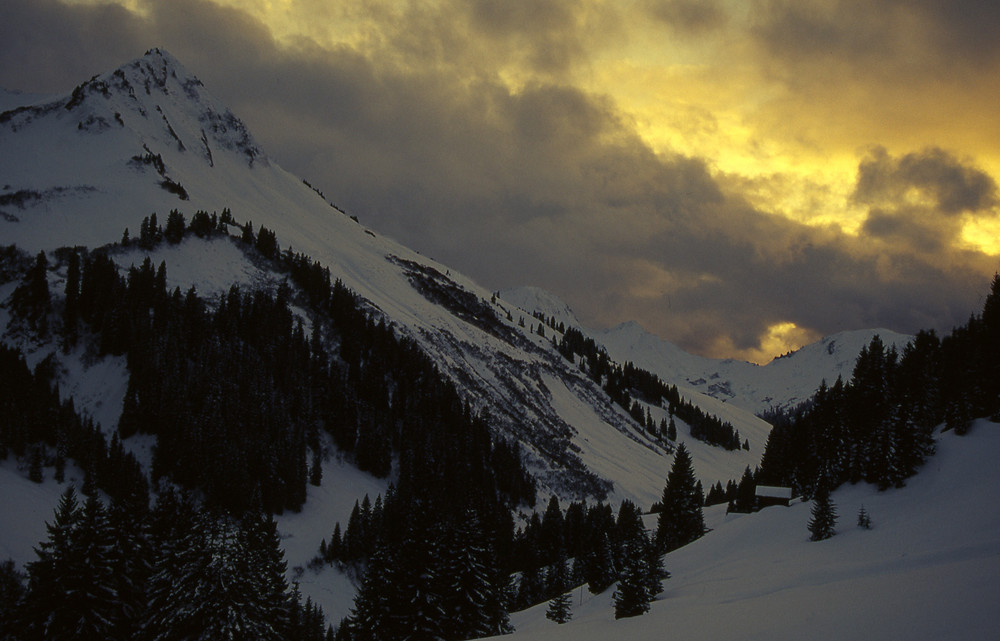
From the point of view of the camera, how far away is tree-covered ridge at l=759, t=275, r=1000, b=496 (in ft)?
165

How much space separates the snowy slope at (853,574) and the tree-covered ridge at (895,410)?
2266mm

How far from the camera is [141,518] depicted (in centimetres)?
3080

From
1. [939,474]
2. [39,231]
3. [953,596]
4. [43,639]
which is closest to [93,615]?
[43,639]

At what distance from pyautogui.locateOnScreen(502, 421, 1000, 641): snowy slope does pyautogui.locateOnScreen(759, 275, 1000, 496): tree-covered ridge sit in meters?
2.27

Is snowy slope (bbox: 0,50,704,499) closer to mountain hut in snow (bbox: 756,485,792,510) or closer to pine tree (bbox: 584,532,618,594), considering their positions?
mountain hut in snow (bbox: 756,485,792,510)

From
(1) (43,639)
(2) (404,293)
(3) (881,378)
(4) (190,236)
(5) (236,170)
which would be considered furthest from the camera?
(5) (236,170)

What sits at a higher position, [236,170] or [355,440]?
[236,170]

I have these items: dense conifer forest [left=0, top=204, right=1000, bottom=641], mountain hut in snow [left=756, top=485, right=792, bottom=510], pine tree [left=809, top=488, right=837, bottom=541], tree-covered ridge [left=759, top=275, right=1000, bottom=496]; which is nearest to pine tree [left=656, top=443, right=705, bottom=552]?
dense conifer forest [left=0, top=204, right=1000, bottom=641]

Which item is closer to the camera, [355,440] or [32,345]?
[32,345]

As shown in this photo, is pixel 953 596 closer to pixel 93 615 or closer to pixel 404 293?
pixel 93 615

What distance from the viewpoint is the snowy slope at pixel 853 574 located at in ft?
46.2

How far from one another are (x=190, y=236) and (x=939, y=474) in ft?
377

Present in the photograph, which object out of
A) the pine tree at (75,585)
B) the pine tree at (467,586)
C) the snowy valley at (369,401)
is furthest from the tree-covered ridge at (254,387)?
the pine tree at (75,585)

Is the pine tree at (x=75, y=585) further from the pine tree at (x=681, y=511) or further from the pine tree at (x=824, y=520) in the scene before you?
the pine tree at (x=681, y=511)
